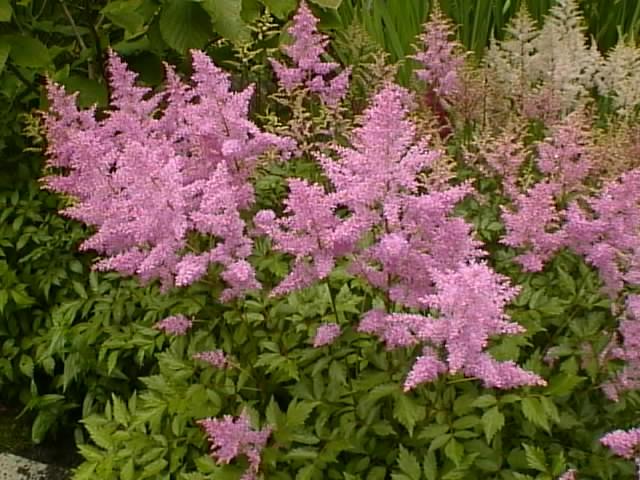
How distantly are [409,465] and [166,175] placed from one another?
0.78 m

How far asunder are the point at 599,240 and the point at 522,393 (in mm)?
379

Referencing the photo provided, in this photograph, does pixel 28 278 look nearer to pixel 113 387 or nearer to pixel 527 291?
pixel 113 387

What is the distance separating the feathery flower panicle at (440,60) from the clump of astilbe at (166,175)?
679 millimetres

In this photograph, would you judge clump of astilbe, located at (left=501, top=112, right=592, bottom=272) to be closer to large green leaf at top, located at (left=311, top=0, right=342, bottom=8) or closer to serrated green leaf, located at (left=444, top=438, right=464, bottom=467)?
serrated green leaf, located at (left=444, top=438, right=464, bottom=467)

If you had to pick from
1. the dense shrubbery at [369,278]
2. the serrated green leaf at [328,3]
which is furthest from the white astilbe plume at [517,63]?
the serrated green leaf at [328,3]

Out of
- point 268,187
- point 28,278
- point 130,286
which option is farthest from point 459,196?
point 28,278

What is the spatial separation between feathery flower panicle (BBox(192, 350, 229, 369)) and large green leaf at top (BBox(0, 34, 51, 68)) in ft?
4.56

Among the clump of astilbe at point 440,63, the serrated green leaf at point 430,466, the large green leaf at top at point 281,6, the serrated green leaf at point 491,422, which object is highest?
the large green leaf at top at point 281,6

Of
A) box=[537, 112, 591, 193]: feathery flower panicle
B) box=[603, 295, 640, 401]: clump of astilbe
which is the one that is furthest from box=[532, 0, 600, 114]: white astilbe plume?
box=[603, 295, 640, 401]: clump of astilbe

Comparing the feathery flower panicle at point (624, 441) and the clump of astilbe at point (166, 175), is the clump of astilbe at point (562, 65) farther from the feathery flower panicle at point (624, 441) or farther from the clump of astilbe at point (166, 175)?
the feathery flower panicle at point (624, 441)

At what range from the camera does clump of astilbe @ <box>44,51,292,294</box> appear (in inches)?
76.0

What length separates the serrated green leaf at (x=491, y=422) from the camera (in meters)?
1.94

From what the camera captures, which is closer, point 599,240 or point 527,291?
point 599,240

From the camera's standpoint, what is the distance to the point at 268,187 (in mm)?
2785
